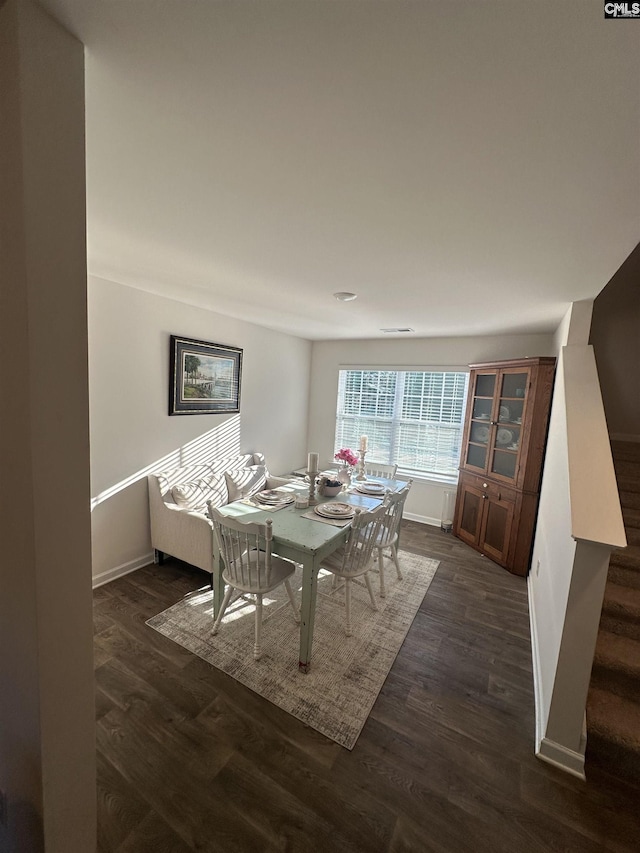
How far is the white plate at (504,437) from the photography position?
353 cm

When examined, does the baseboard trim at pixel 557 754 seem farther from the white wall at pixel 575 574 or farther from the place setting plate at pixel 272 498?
the place setting plate at pixel 272 498

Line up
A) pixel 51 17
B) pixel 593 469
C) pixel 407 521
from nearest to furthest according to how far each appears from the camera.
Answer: pixel 51 17 < pixel 593 469 < pixel 407 521

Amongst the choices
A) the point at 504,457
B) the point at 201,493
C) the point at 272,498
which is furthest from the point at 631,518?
the point at 201,493

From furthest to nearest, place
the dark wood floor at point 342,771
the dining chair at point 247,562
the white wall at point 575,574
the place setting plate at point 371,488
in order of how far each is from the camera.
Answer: the place setting plate at point 371,488 < the dining chair at point 247,562 < the white wall at point 575,574 < the dark wood floor at point 342,771

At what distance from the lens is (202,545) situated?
2.84m

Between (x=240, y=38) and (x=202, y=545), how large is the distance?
290 centimetres

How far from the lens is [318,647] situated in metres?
2.29

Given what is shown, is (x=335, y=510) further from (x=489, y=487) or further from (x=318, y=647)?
(x=489, y=487)

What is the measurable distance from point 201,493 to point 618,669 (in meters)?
3.12

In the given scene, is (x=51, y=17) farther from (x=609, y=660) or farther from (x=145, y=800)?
(x=609, y=660)

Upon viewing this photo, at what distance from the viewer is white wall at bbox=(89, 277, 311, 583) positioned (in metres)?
2.75

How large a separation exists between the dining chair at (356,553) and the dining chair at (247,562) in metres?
0.40

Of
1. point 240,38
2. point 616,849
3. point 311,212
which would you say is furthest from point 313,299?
point 616,849

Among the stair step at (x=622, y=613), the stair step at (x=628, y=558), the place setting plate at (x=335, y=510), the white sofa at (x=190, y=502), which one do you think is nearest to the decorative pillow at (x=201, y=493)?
the white sofa at (x=190, y=502)
